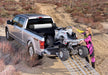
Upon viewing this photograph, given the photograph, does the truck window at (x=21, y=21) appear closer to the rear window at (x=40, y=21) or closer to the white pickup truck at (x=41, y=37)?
the white pickup truck at (x=41, y=37)

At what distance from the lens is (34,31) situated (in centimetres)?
675

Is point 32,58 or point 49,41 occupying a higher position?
point 49,41

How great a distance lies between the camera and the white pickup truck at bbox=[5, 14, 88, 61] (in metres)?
5.38

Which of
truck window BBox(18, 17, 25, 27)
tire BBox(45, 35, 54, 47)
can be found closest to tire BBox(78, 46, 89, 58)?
tire BBox(45, 35, 54, 47)

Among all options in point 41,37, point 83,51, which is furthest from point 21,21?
point 83,51

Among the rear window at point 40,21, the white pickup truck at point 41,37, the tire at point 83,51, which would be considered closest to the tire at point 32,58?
the white pickup truck at point 41,37

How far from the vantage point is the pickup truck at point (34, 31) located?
5583 millimetres

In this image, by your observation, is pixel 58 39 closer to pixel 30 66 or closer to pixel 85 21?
pixel 30 66

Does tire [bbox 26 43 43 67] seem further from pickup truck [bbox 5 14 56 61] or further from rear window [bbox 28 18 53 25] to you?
rear window [bbox 28 18 53 25]

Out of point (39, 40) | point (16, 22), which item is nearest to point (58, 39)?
point (39, 40)

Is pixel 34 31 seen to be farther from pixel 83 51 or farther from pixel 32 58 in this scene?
pixel 83 51

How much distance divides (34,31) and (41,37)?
153 cm

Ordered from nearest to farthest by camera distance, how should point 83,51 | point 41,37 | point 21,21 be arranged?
point 83,51 → point 41,37 → point 21,21

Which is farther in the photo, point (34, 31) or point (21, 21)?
point (21, 21)
